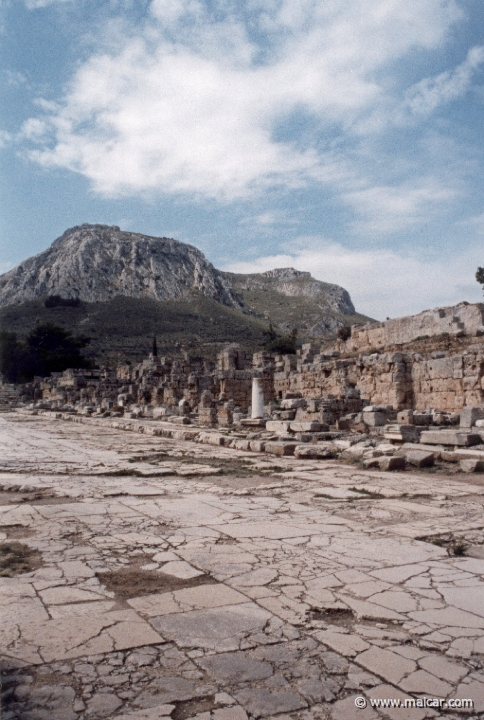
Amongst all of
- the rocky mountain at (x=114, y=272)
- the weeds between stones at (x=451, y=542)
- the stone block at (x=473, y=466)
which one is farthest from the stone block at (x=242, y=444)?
the rocky mountain at (x=114, y=272)

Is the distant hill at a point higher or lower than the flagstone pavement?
higher

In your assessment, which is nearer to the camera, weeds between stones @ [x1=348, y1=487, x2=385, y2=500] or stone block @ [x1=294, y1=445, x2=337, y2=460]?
weeds between stones @ [x1=348, y1=487, x2=385, y2=500]

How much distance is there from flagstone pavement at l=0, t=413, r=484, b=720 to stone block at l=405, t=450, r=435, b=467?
2.82m

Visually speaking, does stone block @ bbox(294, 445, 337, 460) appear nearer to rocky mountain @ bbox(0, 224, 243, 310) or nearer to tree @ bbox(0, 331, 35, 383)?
tree @ bbox(0, 331, 35, 383)

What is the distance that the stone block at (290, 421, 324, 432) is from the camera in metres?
13.8

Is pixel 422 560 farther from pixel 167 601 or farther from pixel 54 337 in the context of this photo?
pixel 54 337

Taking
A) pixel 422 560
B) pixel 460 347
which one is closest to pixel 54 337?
pixel 460 347

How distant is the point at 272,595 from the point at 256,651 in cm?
70

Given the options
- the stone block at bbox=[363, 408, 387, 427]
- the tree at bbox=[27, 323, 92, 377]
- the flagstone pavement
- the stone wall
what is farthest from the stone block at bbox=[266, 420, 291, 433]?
the tree at bbox=[27, 323, 92, 377]

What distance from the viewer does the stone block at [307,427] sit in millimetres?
13789

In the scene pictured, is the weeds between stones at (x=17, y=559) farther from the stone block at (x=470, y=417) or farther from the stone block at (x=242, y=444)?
the stone block at (x=470, y=417)

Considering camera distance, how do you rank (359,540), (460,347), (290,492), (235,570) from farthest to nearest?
(460,347)
(290,492)
(359,540)
(235,570)

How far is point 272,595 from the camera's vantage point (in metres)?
3.29

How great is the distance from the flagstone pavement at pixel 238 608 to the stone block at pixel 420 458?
2.82 meters
